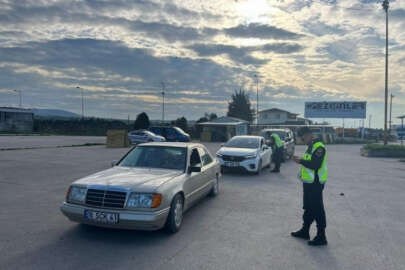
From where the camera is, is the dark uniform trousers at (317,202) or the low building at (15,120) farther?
the low building at (15,120)

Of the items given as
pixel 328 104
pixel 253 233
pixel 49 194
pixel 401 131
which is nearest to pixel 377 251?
pixel 253 233

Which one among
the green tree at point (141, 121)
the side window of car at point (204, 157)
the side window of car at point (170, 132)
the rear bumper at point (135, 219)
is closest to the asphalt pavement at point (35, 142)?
the side window of car at point (170, 132)

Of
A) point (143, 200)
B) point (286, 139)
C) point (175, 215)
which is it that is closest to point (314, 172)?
point (175, 215)

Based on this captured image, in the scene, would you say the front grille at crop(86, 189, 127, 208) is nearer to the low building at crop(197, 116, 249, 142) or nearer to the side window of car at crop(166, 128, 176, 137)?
the side window of car at crop(166, 128, 176, 137)

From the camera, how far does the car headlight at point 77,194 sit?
4.96 m

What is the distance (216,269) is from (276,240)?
4.98 ft

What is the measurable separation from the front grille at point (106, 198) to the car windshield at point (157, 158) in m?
1.48

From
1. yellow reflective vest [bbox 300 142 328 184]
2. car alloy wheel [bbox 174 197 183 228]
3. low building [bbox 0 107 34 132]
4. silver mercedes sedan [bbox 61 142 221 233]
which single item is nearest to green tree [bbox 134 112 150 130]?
low building [bbox 0 107 34 132]

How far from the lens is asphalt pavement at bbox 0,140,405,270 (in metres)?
4.23

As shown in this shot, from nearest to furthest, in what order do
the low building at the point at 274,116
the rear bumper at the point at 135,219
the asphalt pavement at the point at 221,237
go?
the asphalt pavement at the point at 221,237
the rear bumper at the point at 135,219
the low building at the point at 274,116

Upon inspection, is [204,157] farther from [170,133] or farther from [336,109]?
[336,109]

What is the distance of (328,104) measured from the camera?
4750 centimetres

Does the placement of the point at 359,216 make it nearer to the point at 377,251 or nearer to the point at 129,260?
the point at 377,251

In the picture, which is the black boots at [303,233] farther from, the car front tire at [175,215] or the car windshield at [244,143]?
the car windshield at [244,143]
